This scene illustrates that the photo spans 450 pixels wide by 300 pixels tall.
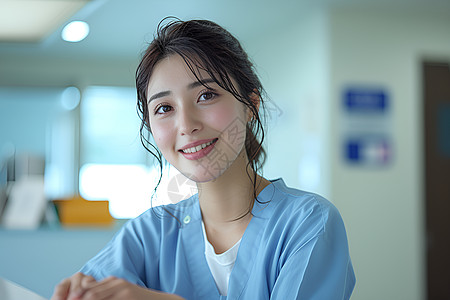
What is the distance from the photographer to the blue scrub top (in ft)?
2.94

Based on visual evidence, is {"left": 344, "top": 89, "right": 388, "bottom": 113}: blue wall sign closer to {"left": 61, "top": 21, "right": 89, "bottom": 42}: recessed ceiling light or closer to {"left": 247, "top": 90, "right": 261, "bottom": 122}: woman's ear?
{"left": 61, "top": 21, "right": 89, "bottom": 42}: recessed ceiling light

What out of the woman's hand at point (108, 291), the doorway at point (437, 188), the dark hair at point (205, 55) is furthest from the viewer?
the doorway at point (437, 188)

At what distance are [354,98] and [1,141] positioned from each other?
4697 millimetres

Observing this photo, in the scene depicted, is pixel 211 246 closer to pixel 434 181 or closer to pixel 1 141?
pixel 434 181

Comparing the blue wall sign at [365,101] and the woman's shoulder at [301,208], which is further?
the blue wall sign at [365,101]

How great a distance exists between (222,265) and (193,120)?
0.31 metres

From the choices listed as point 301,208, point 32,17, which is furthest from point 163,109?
point 32,17

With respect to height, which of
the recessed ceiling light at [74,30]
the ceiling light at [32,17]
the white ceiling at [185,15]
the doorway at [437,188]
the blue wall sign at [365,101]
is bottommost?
the doorway at [437,188]

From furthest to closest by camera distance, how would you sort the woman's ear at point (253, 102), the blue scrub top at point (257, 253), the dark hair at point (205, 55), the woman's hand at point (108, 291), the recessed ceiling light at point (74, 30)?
the recessed ceiling light at point (74, 30), the woman's ear at point (253, 102), the dark hair at point (205, 55), the blue scrub top at point (257, 253), the woman's hand at point (108, 291)

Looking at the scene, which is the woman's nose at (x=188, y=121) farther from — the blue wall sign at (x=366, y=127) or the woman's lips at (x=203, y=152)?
the blue wall sign at (x=366, y=127)

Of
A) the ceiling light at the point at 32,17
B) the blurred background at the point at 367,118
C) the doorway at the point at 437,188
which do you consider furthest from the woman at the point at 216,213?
the doorway at the point at 437,188

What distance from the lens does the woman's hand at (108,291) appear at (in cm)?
71

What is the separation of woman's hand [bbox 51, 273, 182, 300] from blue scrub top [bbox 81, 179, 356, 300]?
24cm

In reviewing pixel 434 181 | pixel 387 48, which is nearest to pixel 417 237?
pixel 434 181
